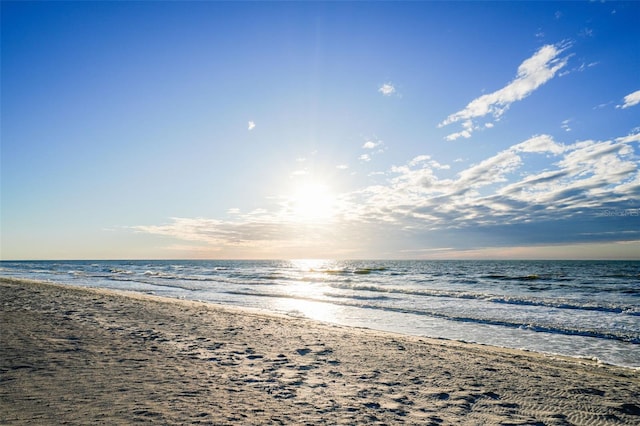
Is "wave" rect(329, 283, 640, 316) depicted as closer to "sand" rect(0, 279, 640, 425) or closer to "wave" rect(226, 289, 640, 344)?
"wave" rect(226, 289, 640, 344)

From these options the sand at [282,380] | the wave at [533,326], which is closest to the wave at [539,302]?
the wave at [533,326]

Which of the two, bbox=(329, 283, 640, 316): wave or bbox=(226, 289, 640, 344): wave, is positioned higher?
bbox=(226, 289, 640, 344): wave

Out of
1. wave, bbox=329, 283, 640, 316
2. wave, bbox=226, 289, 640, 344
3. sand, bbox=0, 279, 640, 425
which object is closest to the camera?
sand, bbox=0, 279, 640, 425

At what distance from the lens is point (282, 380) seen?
7.22 metres

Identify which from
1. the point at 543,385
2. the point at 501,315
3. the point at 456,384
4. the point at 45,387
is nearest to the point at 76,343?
the point at 45,387

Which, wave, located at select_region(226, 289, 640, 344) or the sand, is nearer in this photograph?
the sand

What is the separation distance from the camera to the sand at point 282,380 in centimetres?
548

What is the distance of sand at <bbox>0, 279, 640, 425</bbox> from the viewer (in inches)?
216

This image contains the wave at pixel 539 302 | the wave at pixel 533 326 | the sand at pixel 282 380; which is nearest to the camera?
the sand at pixel 282 380

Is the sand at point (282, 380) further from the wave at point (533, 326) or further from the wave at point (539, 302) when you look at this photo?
the wave at point (539, 302)

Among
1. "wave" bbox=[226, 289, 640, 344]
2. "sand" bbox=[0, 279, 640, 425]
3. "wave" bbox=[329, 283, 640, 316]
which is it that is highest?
"sand" bbox=[0, 279, 640, 425]

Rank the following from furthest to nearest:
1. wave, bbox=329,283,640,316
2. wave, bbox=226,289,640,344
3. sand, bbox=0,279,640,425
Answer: wave, bbox=329,283,640,316 < wave, bbox=226,289,640,344 < sand, bbox=0,279,640,425

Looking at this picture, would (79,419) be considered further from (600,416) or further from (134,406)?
(600,416)

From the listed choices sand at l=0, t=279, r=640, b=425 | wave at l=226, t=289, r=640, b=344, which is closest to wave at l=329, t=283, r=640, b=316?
wave at l=226, t=289, r=640, b=344
